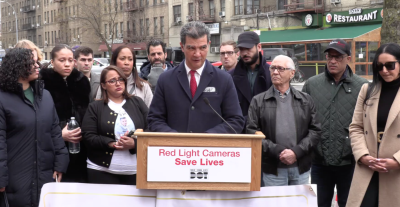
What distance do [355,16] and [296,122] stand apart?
28142 mm

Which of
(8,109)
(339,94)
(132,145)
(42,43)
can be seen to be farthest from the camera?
(42,43)

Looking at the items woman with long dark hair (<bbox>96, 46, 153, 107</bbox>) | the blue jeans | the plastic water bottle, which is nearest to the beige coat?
the blue jeans

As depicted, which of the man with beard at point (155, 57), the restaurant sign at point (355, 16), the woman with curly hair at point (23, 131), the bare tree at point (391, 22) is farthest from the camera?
the restaurant sign at point (355, 16)

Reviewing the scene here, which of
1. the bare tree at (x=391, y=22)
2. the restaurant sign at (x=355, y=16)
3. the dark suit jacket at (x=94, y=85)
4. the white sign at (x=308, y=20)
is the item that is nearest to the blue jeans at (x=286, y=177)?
the dark suit jacket at (x=94, y=85)

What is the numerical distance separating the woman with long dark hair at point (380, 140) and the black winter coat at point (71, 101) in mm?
2814

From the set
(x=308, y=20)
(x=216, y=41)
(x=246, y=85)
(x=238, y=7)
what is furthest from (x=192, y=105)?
(x=216, y=41)

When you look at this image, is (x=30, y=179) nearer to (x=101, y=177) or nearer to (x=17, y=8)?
(x=101, y=177)

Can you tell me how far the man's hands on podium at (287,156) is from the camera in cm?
424

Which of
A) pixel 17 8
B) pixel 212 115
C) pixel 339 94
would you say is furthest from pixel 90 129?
pixel 17 8

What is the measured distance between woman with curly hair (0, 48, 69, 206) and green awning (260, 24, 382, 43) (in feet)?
84.7

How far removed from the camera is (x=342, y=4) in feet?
103

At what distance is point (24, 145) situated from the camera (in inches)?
160

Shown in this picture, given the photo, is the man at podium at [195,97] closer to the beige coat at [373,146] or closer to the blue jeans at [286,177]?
the blue jeans at [286,177]

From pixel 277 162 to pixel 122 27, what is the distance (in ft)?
173
